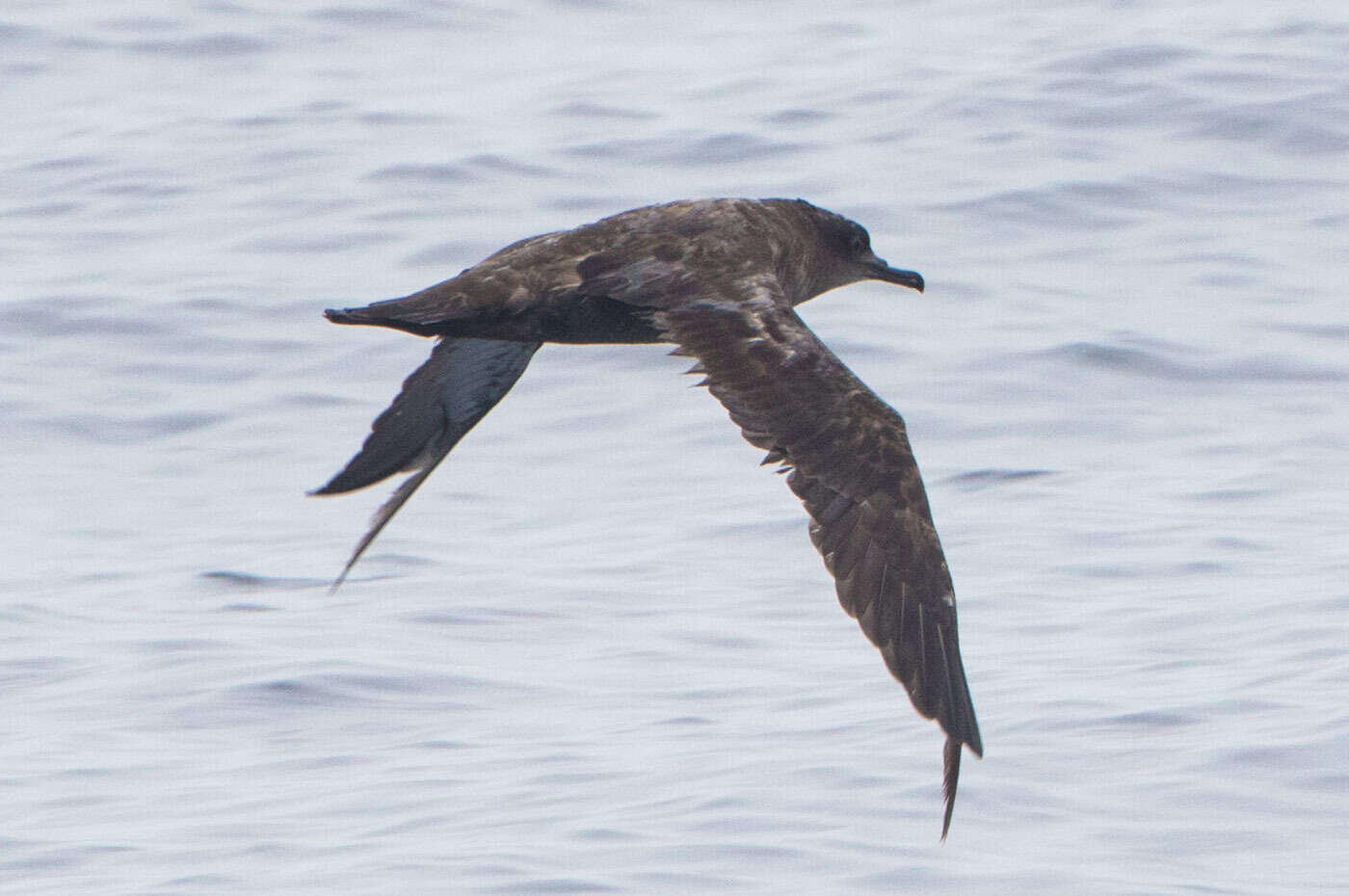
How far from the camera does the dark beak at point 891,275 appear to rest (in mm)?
7949

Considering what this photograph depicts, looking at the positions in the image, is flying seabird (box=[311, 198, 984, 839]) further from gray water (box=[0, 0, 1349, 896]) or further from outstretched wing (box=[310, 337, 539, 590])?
gray water (box=[0, 0, 1349, 896])

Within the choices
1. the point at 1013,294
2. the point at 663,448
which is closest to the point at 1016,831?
the point at 663,448

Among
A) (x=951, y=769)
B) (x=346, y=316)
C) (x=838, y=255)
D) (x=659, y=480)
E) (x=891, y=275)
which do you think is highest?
(x=346, y=316)

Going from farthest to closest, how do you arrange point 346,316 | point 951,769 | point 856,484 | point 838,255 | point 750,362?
1. point 838,255
2. point 750,362
3. point 346,316
4. point 856,484
5. point 951,769

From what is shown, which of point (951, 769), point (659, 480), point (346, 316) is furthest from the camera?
point (659, 480)

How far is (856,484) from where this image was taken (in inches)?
243

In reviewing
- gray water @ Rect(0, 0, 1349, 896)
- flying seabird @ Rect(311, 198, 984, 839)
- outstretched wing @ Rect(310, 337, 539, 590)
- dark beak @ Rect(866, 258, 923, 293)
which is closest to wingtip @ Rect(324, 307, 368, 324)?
flying seabird @ Rect(311, 198, 984, 839)

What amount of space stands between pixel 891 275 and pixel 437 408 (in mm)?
1492

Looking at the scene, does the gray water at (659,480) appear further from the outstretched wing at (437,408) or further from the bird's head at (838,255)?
the bird's head at (838,255)

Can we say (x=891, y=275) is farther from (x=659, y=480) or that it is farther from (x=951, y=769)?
(x=659, y=480)

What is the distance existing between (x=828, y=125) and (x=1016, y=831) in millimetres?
9345

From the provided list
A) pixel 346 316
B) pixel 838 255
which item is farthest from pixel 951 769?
pixel 838 255

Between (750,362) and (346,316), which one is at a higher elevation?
(346,316)

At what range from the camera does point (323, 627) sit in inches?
373
